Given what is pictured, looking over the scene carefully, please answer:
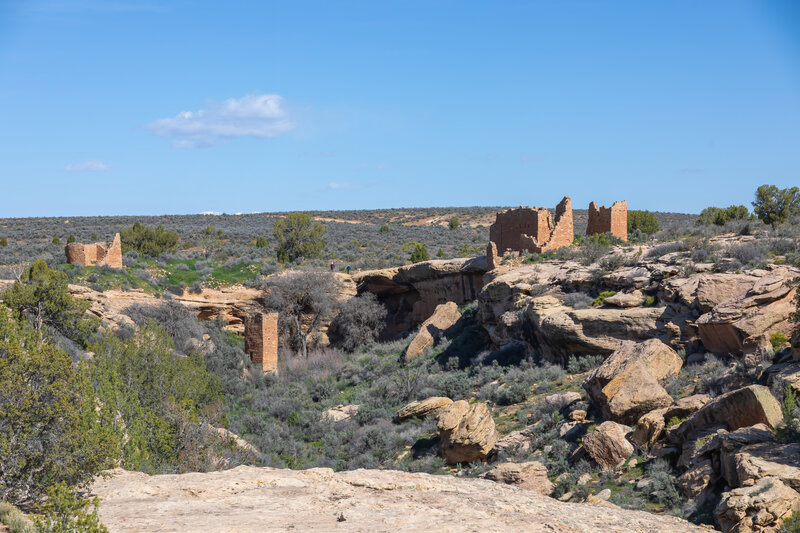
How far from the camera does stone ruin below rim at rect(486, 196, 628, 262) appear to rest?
3102 cm

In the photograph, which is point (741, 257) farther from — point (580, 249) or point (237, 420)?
point (237, 420)

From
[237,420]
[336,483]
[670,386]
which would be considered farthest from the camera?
[237,420]

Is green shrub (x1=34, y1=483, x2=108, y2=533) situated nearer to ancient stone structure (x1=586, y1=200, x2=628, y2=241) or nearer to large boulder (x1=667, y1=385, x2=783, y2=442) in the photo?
large boulder (x1=667, y1=385, x2=783, y2=442)

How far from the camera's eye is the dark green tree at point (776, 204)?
1232 inches

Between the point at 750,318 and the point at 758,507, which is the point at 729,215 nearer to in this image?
the point at 750,318

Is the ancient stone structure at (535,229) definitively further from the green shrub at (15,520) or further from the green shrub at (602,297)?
the green shrub at (15,520)

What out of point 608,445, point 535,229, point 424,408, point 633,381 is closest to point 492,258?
point 535,229

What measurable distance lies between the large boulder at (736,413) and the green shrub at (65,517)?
10.1m

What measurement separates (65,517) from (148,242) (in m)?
37.1

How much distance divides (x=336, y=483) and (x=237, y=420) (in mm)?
13913

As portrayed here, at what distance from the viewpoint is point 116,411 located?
15.5 metres

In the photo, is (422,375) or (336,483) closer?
(336,483)

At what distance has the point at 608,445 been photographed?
584 inches

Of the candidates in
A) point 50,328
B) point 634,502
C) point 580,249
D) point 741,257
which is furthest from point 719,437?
→ point 50,328
